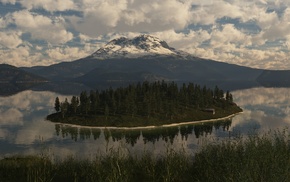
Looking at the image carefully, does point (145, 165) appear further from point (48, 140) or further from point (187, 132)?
point (187, 132)

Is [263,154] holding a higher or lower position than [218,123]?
higher

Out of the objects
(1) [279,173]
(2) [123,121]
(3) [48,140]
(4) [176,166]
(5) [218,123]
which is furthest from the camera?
(5) [218,123]

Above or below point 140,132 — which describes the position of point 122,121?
above

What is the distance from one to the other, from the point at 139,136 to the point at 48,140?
4350 centimetres

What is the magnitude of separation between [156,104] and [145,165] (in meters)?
163

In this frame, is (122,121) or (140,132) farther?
(122,121)

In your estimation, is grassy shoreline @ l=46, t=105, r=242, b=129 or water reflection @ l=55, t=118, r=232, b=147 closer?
water reflection @ l=55, t=118, r=232, b=147

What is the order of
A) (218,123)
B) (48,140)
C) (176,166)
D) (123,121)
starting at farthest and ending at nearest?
(218,123) < (123,121) < (48,140) < (176,166)

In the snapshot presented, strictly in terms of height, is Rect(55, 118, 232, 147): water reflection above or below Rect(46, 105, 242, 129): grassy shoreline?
below

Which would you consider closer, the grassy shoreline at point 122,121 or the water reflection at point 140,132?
the water reflection at point 140,132

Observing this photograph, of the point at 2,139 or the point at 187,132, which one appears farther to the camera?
the point at 187,132

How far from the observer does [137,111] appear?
632 ft

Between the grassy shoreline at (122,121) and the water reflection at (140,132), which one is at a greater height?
the grassy shoreline at (122,121)

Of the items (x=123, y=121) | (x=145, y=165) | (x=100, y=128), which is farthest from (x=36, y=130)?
(x=145, y=165)
